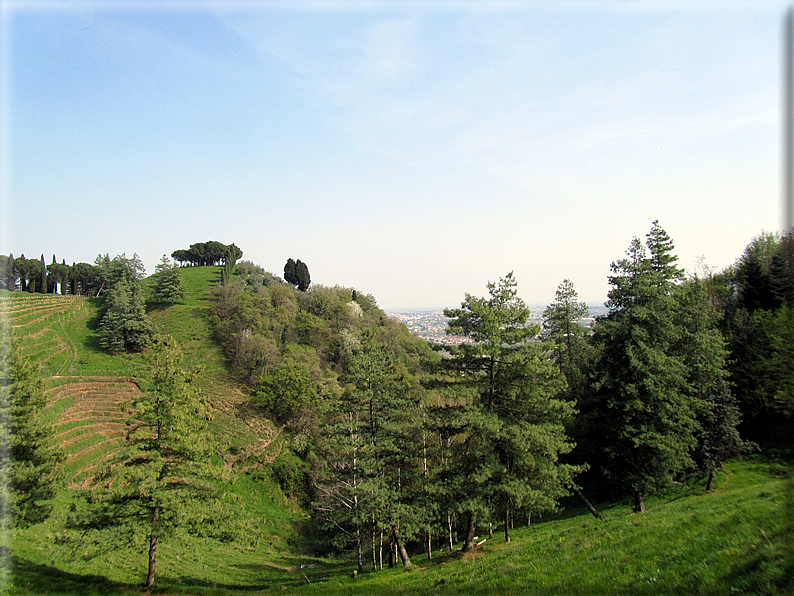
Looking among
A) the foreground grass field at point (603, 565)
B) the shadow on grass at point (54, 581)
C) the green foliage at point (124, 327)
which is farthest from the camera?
the green foliage at point (124, 327)

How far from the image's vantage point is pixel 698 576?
708 centimetres

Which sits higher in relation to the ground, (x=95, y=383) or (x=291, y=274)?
(x=291, y=274)

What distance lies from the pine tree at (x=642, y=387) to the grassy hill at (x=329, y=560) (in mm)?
2381

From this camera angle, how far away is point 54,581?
1541cm

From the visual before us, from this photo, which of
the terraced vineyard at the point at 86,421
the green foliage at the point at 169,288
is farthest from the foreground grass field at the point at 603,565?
the green foliage at the point at 169,288

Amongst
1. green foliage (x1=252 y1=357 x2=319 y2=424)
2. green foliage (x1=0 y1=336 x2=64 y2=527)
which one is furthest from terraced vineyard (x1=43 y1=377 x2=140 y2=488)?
green foliage (x1=252 y1=357 x2=319 y2=424)

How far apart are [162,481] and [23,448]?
8.30 metres

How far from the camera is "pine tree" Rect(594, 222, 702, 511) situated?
71.7 feet

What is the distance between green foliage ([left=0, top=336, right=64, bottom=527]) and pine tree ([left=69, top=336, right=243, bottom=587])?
2.94m

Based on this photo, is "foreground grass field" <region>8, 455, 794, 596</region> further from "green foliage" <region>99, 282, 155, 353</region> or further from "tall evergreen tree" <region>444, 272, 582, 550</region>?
"green foliage" <region>99, 282, 155, 353</region>

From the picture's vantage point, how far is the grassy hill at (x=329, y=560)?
7605 millimetres

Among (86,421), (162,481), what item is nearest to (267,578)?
(162,481)

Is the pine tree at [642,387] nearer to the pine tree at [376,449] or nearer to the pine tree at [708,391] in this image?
the pine tree at [708,391]

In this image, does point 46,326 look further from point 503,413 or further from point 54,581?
point 503,413
